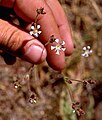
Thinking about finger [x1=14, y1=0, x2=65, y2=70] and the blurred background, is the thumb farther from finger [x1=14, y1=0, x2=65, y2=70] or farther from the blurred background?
the blurred background

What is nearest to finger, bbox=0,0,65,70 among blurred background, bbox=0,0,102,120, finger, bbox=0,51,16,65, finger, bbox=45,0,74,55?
finger, bbox=45,0,74,55

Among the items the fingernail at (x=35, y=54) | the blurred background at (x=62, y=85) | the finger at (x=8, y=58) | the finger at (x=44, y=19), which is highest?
Result: the finger at (x=44, y=19)

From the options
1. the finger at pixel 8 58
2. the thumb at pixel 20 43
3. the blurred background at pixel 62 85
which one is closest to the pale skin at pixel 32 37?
the thumb at pixel 20 43

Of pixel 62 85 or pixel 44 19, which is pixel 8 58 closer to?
pixel 62 85

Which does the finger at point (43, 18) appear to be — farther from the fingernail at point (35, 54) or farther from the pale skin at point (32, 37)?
the fingernail at point (35, 54)

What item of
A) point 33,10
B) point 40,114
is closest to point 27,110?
point 40,114

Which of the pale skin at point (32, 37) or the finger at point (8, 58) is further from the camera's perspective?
the finger at point (8, 58)

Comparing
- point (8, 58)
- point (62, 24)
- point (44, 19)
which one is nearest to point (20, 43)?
point (44, 19)
